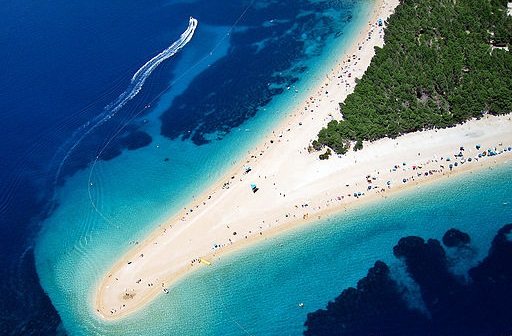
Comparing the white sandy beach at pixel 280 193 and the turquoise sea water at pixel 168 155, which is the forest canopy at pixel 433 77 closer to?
the white sandy beach at pixel 280 193

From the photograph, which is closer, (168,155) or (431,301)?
(431,301)

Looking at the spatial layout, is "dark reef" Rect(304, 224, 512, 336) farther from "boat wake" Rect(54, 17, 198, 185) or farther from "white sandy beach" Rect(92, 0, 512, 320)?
"boat wake" Rect(54, 17, 198, 185)

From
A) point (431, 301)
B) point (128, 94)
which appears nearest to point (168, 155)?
point (128, 94)

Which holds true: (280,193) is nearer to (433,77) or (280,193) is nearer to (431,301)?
(431,301)

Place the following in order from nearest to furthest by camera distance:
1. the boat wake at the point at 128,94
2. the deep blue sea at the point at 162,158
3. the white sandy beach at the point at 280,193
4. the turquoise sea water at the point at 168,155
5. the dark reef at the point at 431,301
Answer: the dark reef at the point at 431,301 → the deep blue sea at the point at 162,158 → the turquoise sea water at the point at 168,155 → the white sandy beach at the point at 280,193 → the boat wake at the point at 128,94

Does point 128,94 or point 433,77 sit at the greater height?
point 128,94

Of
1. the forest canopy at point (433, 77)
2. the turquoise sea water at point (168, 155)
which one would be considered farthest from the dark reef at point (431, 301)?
the forest canopy at point (433, 77)

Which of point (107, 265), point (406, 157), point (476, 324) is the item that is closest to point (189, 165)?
point (107, 265)
